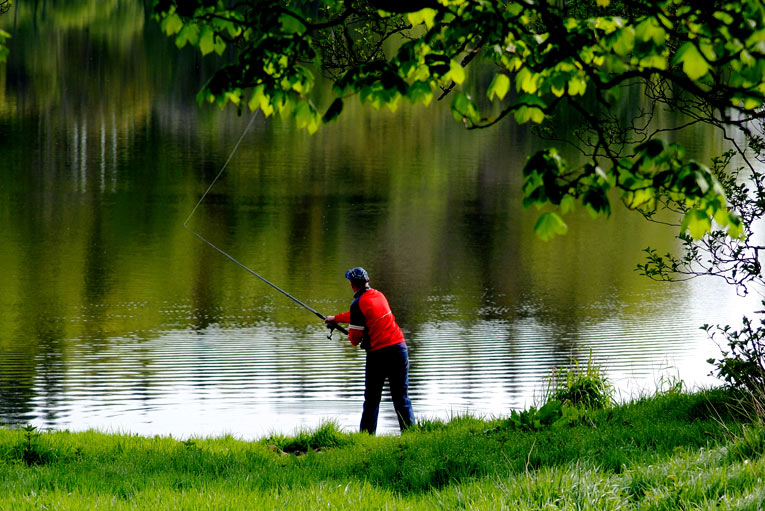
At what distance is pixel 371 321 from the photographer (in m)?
9.69

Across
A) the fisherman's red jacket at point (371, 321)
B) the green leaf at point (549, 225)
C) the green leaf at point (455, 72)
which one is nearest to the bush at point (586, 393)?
the fisherman's red jacket at point (371, 321)

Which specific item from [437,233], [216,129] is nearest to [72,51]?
[216,129]

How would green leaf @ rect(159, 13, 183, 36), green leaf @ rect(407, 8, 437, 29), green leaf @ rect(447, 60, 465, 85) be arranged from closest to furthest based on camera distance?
green leaf @ rect(447, 60, 465, 85) → green leaf @ rect(159, 13, 183, 36) → green leaf @ rect(407, 8, 437, 29)

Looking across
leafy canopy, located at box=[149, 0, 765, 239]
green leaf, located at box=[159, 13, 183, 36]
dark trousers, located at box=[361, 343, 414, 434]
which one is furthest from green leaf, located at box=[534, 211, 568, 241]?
dark trousers, located at box=[361, 343, 414, 434]

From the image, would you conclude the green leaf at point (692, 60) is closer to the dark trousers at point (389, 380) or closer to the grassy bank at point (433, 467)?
the grassy bank at point (433, 467)

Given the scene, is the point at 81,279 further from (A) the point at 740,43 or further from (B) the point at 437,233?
(A) the point at 740,43

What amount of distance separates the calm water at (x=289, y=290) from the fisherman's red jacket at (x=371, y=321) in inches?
90.8

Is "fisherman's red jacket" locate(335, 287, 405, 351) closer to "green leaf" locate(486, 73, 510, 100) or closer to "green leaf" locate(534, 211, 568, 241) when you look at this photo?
"green leaf" locate(486, 73, 510, 100)

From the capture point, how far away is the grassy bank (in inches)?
219

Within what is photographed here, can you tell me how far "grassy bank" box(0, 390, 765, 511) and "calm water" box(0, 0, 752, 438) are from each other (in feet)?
9.56

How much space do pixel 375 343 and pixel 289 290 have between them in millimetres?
14255

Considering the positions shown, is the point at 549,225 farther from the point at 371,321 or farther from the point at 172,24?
the point at 371,321

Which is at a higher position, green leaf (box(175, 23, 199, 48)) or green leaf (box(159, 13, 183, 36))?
green leaf (box(159, 13, 183, 36))

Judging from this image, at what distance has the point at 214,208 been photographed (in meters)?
40.5
